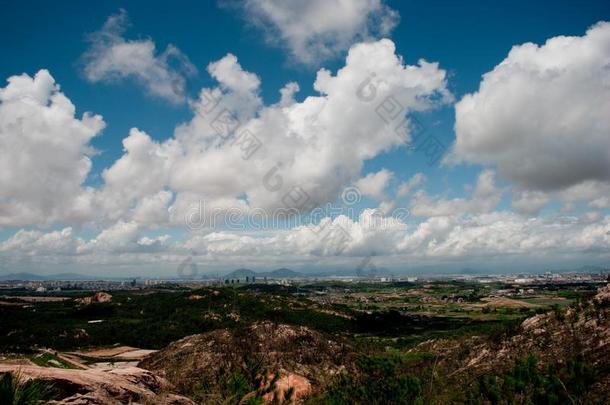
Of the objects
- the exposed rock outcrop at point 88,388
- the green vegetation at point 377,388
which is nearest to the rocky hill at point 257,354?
the exposed rock outcrop at point 88,388

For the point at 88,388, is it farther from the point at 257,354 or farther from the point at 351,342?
the point at 351,342

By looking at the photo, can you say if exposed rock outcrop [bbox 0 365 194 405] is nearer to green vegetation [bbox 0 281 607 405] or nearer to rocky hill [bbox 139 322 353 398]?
green vegetation [bbox 0 281 607 405]

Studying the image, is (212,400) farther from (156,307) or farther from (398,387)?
(156,307)

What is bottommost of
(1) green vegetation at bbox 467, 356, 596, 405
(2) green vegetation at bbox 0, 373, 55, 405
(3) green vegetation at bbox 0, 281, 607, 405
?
(3) green vegetation at bbox 0, 281, 607, 405

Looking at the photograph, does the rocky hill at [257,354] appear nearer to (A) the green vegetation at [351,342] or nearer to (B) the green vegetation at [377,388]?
(A) the green vegetation at [351,342]

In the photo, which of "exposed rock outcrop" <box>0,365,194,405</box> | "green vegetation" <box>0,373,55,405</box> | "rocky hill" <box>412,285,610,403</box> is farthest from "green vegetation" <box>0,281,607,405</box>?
"exposed rock outcrop" <box>0,365,194,405</box>

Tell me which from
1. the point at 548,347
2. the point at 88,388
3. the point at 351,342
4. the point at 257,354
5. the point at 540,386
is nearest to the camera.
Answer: the point at 540,386

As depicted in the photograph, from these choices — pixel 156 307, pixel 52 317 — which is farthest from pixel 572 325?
pixel 52 317

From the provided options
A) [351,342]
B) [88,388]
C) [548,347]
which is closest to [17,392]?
[88,388]

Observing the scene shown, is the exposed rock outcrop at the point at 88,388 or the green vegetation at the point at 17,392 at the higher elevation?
the green vegetation at the point at 17,392

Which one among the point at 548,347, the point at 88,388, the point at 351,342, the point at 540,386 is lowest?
the point at 351,342

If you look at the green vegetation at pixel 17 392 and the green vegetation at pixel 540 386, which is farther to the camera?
the green vegetation at pixel 540 386
